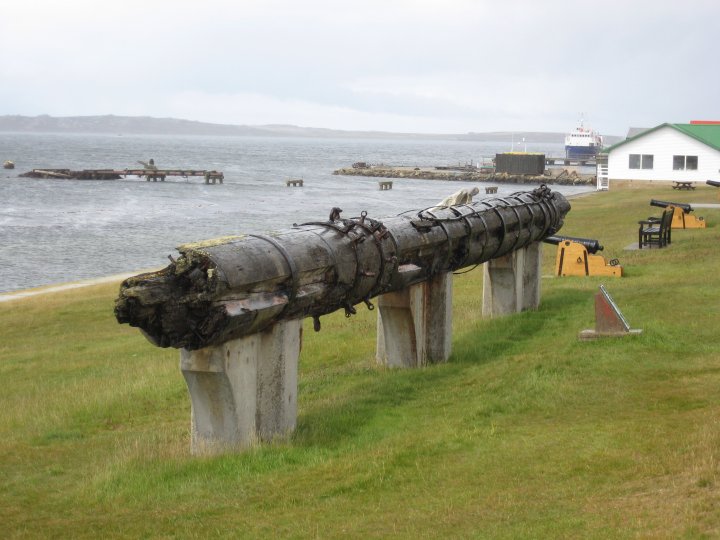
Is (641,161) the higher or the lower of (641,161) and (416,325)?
the higher

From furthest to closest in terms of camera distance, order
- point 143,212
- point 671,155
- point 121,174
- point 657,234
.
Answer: point 121,174
point 143,212
point 671,155
point 657,234

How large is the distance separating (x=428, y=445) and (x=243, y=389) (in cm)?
174

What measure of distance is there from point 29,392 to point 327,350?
4.37 metres

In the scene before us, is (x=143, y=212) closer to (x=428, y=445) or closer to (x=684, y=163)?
(x=684, y=163)

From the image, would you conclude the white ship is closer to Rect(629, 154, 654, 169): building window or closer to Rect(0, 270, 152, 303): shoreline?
Rect(629, 154, 654, 169): building window

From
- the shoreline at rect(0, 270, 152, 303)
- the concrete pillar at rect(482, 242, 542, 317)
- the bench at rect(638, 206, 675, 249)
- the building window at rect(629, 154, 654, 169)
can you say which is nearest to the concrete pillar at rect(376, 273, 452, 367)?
the concrete pillar at rect(482, 242, 542, 317)

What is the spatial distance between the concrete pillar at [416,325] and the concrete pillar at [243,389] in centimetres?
349

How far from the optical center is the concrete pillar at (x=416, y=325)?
1411 centimetres

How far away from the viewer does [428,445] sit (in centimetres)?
955

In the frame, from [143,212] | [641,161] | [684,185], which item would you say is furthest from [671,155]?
[143,212]

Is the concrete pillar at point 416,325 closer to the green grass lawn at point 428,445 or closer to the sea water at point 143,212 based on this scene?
the green grass lawn at point 428,445

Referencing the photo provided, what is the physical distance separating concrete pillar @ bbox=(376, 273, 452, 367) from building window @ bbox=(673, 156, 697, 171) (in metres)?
54.8

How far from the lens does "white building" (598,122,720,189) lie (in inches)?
2566

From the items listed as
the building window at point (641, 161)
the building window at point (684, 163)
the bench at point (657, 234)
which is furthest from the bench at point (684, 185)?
the bench at point (657, 234)
